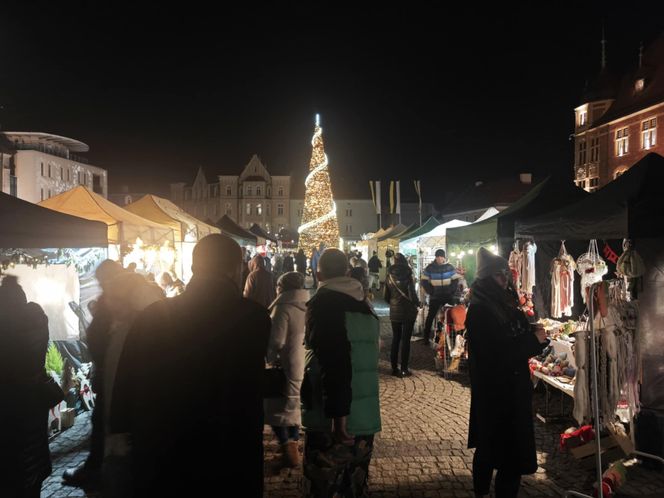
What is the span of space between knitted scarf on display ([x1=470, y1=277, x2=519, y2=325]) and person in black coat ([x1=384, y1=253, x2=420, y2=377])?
430cm

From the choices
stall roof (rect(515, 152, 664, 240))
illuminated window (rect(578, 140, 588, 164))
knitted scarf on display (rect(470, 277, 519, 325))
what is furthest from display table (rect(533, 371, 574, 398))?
illuminated window (rect(578, 140, 588, 164))

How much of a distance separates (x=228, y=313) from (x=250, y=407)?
41cm

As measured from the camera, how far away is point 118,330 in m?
3.92

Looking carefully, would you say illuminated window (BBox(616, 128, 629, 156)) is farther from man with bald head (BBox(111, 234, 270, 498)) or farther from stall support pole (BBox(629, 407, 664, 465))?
man with bald head (BBox(111, 234, 270, 498))

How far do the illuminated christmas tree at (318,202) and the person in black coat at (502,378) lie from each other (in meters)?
25.2

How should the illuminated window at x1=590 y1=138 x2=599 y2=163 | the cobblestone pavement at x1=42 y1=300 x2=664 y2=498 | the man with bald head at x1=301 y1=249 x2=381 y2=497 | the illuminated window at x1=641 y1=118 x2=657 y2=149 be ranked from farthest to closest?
1. the illuminated window at x1=590 y1=138 x2=599 y2=163
2. the illuminated window at x1=641 y1=118 x2=657 y2=149
3. the cobblestone pavement at x1=42 y1=300 x2=664 y2=498
4. the man with bald head at x1=301 y1=249 x2=381 y2=497

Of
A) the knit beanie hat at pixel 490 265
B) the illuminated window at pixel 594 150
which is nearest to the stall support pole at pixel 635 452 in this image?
the knit beanie hat at pixel 490 265

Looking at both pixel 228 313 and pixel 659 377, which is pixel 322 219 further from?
pixel 228 313

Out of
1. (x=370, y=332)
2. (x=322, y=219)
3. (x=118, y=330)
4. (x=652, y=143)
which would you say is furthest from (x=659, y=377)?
(x=652, y=143)

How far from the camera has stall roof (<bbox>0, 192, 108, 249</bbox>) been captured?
445cm

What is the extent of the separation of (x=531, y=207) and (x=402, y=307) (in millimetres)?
2757

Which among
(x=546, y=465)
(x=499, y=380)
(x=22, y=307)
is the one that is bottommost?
(x=546, y=465)

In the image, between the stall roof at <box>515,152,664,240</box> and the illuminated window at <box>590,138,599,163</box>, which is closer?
the stall roof at <box>515,152,664,240</box>

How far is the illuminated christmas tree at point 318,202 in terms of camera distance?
28.9 meters
